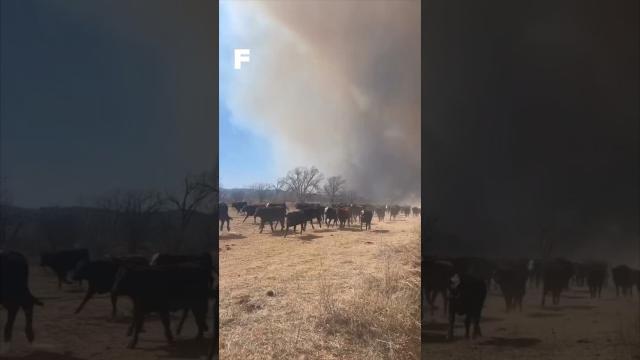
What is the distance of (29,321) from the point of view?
134 inches

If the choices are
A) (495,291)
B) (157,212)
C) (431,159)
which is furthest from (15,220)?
(495,291)

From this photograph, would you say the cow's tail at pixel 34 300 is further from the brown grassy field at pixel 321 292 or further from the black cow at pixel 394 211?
the black cow at pixel 394 211

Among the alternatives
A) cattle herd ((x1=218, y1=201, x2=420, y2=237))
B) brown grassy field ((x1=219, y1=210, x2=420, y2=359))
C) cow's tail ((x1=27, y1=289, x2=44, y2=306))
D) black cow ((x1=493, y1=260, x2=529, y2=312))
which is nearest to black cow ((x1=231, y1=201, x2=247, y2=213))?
cattle herd ((x1=218, y1=201, x2=420, y2=237))

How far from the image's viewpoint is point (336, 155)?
7.40 meters

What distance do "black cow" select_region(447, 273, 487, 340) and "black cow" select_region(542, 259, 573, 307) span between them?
428mm

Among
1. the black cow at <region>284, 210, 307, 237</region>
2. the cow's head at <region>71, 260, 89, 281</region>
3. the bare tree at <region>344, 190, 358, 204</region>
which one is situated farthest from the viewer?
the black cow at <region>284, 210, 307, 237</region>

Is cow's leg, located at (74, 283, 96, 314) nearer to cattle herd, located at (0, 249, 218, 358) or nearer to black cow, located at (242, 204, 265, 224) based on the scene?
cattle herd, located at (0, 249, 218, 358)

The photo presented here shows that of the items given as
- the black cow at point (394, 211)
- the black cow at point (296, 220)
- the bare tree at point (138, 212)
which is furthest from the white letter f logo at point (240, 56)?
the bare tree at point (138, 212)

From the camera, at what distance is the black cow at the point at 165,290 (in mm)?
3577

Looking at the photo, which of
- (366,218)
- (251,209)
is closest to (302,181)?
(251,209)

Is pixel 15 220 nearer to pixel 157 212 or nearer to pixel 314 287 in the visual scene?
pixel 157 212

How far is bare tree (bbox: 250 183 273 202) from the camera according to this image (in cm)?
751

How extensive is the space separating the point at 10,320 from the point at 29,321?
12 cm

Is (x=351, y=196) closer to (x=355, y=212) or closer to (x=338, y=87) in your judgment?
(x=355, y=212)
